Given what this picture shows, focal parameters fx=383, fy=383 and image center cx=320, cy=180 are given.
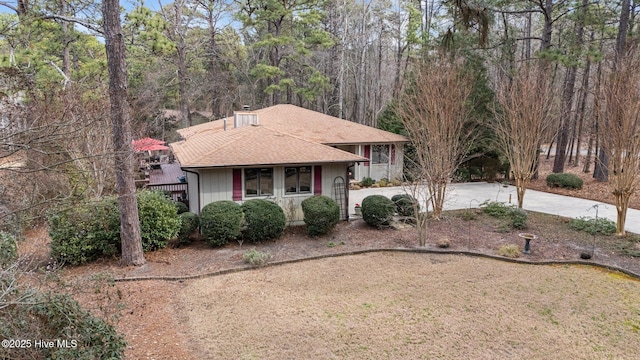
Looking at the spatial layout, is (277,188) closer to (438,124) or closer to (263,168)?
(263,168)

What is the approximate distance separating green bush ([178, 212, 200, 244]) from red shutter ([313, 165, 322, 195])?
3814 mm

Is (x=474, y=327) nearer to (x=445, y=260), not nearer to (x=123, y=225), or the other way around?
(x=445, y=260)

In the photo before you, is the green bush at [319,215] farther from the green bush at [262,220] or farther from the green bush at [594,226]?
the green bush at [594,226]

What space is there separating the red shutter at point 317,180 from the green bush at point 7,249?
8501 mm

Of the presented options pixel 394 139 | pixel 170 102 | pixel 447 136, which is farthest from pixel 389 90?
pixel 447 136

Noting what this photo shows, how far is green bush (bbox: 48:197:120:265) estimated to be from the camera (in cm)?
852

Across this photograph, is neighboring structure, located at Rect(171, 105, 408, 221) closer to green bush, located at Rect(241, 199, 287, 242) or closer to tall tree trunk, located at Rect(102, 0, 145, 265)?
green bush, located at Rect(241, 199, 287, 242)

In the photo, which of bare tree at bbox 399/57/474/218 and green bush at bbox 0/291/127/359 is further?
bare tree at bbox 399/57/474/218

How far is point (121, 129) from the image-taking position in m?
8.20

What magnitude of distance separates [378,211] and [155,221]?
622cm

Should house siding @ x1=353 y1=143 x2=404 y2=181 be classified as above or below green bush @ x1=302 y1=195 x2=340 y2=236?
above

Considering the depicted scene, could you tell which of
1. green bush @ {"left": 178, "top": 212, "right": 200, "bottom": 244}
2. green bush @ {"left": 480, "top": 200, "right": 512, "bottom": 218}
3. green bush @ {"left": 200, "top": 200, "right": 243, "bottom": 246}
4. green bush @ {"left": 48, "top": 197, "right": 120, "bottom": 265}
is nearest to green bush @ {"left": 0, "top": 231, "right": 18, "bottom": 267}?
green bush @ {"left": 48, "top": 197, "right": 120, "bottom": 265}

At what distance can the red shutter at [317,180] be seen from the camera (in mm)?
12227

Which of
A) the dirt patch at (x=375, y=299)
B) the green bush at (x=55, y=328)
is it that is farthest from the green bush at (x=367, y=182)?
the green bush at (x=55, y=328)
